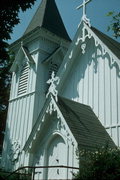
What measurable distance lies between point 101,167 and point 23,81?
41.2ft

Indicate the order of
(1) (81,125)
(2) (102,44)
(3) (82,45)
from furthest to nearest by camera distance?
(3) (82,45) → (2) (102,44) → (1) (81,125)

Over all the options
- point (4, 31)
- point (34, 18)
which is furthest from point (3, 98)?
point (4, 31)

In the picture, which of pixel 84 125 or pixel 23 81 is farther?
pixel 23 81

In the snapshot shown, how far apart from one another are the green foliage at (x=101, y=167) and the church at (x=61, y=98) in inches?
49.3

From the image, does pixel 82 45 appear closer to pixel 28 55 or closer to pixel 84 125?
pixel 84 125

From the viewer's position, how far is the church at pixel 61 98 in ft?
42.1

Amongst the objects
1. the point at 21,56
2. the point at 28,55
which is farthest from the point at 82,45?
the point at 21,56

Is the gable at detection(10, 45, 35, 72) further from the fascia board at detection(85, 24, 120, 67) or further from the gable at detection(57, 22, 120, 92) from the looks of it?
the fascia board at detection(85, 24, 120, 67)

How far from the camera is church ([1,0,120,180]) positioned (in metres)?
12.8

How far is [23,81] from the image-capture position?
68.5 feet

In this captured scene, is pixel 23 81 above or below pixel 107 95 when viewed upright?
above

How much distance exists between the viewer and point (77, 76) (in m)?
16.4

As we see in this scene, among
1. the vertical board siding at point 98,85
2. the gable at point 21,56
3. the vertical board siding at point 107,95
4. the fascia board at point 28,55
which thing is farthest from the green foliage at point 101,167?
the gable at point 21,56

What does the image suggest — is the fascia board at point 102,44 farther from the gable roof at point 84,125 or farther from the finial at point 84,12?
the gable roof at point 84,125
